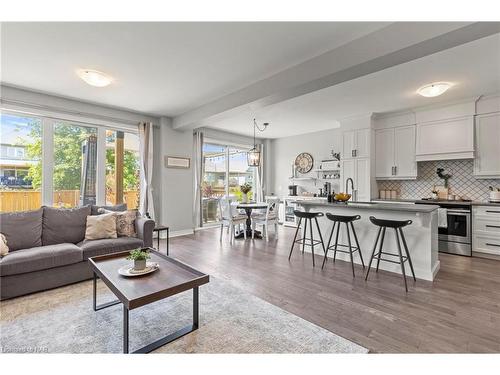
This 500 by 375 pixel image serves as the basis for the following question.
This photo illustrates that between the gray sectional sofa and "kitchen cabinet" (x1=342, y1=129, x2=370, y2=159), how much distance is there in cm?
426

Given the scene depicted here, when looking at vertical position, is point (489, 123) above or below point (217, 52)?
below

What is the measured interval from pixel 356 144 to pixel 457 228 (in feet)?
7.59

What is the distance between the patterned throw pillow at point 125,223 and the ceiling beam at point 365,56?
2.34 meters

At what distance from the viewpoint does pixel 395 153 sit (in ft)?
16.4

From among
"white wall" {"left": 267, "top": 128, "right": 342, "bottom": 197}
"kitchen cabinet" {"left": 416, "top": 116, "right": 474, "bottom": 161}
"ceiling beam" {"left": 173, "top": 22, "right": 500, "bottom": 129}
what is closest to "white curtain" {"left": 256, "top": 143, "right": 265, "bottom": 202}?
"white wall" {"left": 267, "top": 128, "right": 342, "bottom": 197}

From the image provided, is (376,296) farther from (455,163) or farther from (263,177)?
(263,177)

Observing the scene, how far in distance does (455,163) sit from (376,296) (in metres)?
3.66

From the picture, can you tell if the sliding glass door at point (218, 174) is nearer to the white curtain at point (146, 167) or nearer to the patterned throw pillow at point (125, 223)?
the white curtain at point (146, 167)

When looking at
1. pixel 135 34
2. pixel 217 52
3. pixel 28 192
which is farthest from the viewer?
pixel 28 192

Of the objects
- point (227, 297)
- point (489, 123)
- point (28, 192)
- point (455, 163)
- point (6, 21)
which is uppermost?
point (6, 21)
